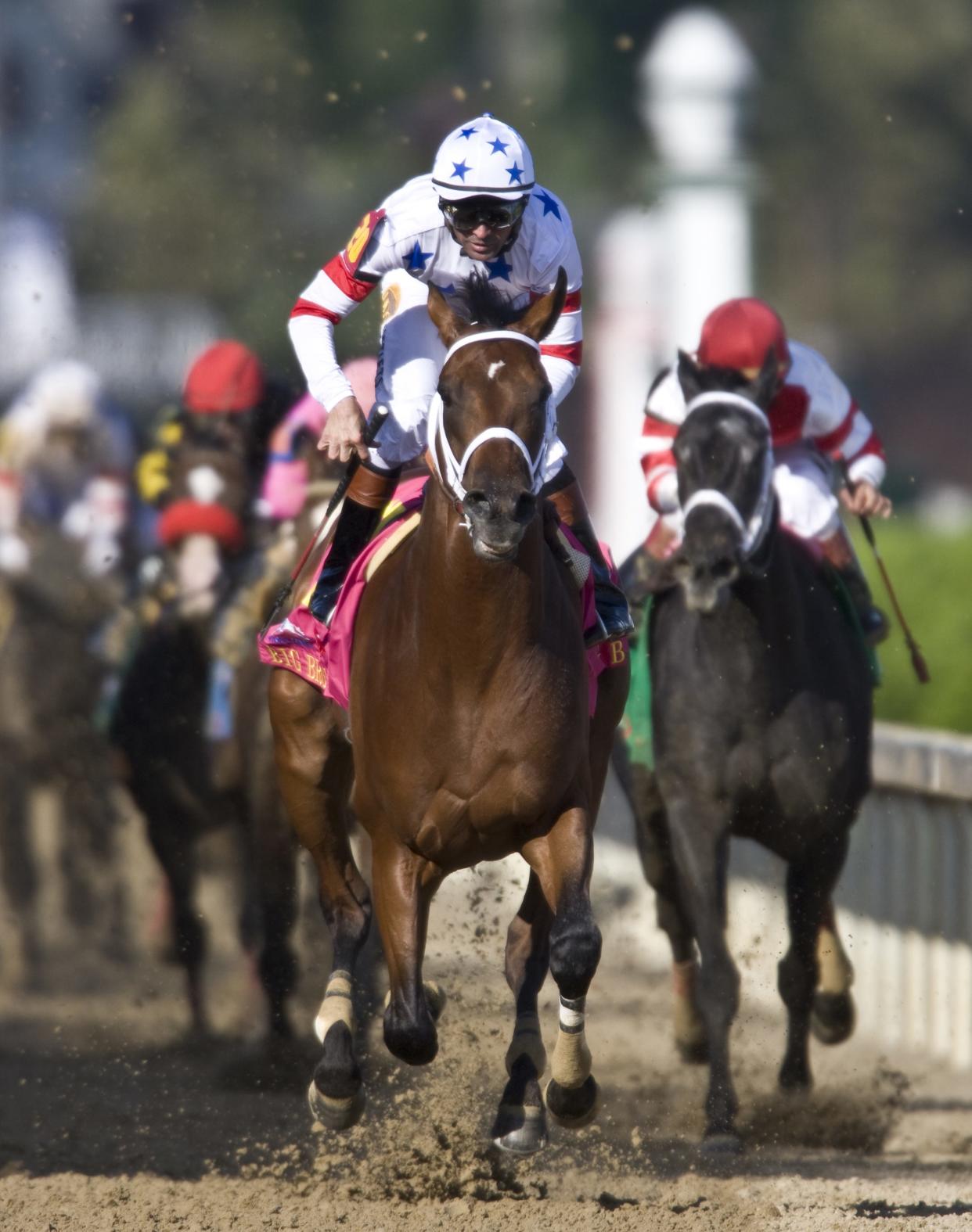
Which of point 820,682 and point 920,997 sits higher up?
point 820,682

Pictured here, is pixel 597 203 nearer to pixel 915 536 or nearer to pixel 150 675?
pixel 915 536

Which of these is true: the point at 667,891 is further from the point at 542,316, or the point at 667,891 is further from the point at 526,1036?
the point at 542,316

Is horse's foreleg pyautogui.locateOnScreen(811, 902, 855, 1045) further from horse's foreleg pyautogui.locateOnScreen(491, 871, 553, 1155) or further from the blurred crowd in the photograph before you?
the blurred crowd

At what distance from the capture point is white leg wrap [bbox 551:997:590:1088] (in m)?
5.04

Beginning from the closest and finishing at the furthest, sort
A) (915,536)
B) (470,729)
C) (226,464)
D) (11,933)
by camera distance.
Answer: (470,729) < (226,464) < (11,933) < (915,536)

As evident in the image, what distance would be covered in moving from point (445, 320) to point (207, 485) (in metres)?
3.53

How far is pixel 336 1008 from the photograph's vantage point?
5.48 metres

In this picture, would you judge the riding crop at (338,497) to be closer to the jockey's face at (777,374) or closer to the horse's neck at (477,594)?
the horse's neck at (477,594)

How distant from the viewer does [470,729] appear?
4879 millimetres

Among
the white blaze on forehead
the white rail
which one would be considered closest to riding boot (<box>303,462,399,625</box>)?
the white rail

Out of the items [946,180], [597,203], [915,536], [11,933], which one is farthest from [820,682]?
[946,180]

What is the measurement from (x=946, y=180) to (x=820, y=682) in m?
33.3

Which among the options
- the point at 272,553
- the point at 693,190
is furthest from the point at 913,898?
the point at 693,190

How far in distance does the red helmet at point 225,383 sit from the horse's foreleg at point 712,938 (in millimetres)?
2619
